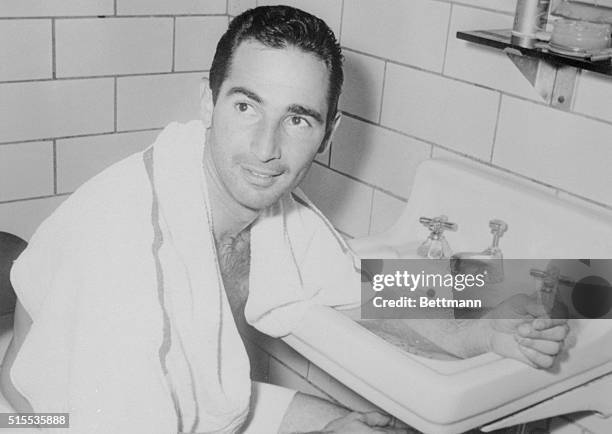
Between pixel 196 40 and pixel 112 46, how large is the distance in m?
0.22

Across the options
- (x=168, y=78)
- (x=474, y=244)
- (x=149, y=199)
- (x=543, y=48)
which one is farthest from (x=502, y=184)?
(x=168, y=78)

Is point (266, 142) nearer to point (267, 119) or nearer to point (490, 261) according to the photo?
point (267, 119)

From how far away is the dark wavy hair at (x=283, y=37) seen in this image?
1.12 meters

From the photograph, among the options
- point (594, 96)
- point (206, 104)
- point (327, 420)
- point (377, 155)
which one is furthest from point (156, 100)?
point (594, 96)

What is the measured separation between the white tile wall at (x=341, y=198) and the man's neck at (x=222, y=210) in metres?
0.39

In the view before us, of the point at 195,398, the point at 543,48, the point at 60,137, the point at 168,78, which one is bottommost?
the point at 195,398

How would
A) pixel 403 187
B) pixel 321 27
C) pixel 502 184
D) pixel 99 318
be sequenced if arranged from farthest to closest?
pixel 403 187, pixel 502 184, pixel 321 27, pixel 99 318

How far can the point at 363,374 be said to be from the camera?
3.41 ft

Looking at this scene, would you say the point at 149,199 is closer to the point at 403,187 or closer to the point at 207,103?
the point at 207,103

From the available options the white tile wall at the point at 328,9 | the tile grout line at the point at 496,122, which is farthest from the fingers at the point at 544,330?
the white tile wall at the point at 328,9

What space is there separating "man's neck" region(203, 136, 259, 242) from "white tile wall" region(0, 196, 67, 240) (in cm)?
62

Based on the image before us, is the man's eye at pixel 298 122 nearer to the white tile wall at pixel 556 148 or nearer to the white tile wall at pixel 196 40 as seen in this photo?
the white tile wall at pixel 556 148

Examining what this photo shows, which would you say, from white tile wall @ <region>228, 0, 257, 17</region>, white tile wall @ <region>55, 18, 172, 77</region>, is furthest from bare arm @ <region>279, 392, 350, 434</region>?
white tile wall @ <region>228, 0, 257, 17</region>

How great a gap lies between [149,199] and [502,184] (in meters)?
0.59
